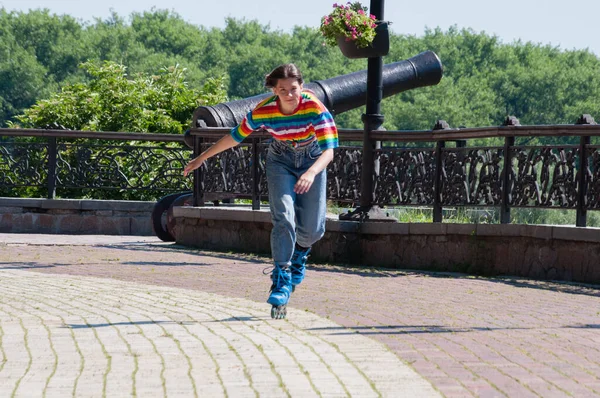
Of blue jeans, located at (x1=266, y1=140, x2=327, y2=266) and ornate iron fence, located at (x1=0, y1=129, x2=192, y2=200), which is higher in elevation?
ornate iron fence, located at (x1=0, y1=129, x2=192, y2=200)

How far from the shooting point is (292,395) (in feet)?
16.1

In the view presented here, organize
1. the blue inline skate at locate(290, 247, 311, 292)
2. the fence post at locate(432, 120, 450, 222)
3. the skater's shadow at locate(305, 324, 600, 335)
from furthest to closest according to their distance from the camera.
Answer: the fence post at locate(432, 120, 450, 222) < the blue inline skate at locate(290, 247, 311, 292) < the skater's shadow at locate(305, 324, 600, 335)

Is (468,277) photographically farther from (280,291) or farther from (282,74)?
(282,74)

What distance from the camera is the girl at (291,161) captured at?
7418mm

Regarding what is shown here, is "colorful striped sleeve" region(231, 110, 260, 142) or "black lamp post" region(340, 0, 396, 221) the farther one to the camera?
"black lamp post" region(340, 0, 396, 221)

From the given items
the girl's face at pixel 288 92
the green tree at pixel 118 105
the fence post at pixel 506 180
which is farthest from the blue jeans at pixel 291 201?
the green tree at pixel 118 105

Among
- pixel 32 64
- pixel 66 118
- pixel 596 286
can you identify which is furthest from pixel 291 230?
pixel 32 64

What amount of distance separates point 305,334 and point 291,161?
1407 millimetres

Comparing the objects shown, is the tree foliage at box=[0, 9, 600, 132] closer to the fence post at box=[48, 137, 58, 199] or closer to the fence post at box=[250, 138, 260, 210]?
the fence post at box=[48, 137, 58, 199]

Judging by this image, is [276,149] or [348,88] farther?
[348,88]

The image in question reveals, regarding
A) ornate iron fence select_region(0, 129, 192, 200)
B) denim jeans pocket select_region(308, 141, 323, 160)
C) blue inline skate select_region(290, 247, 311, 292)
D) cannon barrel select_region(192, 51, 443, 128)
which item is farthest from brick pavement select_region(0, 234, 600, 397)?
ornate iron fence select_region(0, 129, 192, 200)

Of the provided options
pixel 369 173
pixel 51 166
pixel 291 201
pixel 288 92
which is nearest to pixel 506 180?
pixel 369 173

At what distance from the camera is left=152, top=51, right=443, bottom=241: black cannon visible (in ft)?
52.9

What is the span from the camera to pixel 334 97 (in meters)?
17.4
